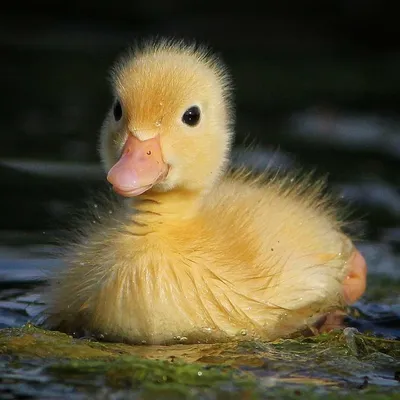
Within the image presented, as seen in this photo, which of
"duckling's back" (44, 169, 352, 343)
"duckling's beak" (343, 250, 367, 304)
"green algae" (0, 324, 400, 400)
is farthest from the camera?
"duckling's beak" (343, 250, 367, 304)

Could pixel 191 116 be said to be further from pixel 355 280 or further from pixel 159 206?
pixel 355 280

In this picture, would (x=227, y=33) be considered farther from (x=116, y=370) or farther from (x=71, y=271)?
(x=116, y=370)

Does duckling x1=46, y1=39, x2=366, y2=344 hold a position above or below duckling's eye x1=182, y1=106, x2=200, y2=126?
below

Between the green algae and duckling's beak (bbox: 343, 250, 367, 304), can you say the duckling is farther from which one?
duckling's beak (bbox: 343, 250, 367, 304)

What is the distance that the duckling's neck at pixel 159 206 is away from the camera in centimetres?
536

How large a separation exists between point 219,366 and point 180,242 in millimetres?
744

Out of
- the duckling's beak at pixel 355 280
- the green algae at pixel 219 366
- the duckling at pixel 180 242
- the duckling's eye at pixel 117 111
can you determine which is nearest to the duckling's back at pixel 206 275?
the duckling at pixel 180 242

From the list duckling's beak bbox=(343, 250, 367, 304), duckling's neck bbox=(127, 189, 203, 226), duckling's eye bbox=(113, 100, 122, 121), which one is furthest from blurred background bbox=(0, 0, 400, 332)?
duckling's eye bbox=(113, 100, 122, 121)

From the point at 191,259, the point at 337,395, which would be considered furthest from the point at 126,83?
the point at 337,395

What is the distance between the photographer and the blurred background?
761cm

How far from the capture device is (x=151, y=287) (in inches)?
200

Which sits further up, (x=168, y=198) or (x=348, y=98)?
(x=348, y=98)

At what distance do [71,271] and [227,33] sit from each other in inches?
282

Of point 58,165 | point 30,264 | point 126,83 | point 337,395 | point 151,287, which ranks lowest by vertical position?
point 337,395
